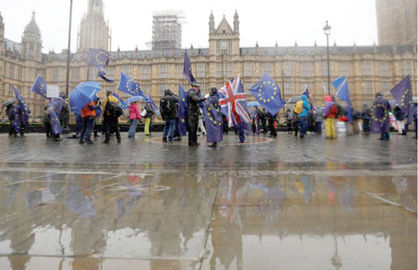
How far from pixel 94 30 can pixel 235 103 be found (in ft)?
224

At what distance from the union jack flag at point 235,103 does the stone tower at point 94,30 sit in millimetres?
64648

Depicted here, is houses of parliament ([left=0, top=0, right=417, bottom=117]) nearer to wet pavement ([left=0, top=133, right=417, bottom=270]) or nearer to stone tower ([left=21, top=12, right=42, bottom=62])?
stone tower ([left=21, top=12, right=42, bottom=62])

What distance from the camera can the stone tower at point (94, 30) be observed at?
211 ft

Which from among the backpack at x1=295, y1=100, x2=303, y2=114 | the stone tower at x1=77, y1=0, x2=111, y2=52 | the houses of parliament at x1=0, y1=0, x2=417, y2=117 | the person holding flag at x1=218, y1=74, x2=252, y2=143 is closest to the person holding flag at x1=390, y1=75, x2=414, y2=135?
the backpack at x1=295, y1=100, x2=303, y2=114

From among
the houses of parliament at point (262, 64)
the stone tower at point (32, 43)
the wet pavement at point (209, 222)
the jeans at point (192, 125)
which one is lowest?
the wet pavement at point (209, 222)

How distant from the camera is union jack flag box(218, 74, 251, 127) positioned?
304 inches

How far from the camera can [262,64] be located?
4766 cm

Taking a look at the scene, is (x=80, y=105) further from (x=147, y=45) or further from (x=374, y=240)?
(x=147, y=45)

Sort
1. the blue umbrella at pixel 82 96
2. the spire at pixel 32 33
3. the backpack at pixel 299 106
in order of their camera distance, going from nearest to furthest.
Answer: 1. the blue umbrella at pixel 82 96
2. the backpack at pixel 299 106
3. the spire at pixel 32 33

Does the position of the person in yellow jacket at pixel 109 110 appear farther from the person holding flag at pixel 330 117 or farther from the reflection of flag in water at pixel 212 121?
the person holding flag at pixel 330 117

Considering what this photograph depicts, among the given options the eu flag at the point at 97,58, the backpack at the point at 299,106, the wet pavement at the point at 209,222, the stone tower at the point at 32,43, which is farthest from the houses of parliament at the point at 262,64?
the wet pavement at the point at 209,222

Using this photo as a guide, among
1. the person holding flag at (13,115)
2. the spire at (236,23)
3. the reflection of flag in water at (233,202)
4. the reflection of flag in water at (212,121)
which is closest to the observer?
the reflection of flag in water at (233,202)

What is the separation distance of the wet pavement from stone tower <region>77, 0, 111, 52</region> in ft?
228

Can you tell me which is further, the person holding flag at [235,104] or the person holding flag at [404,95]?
the person holding flag at [404,95]
